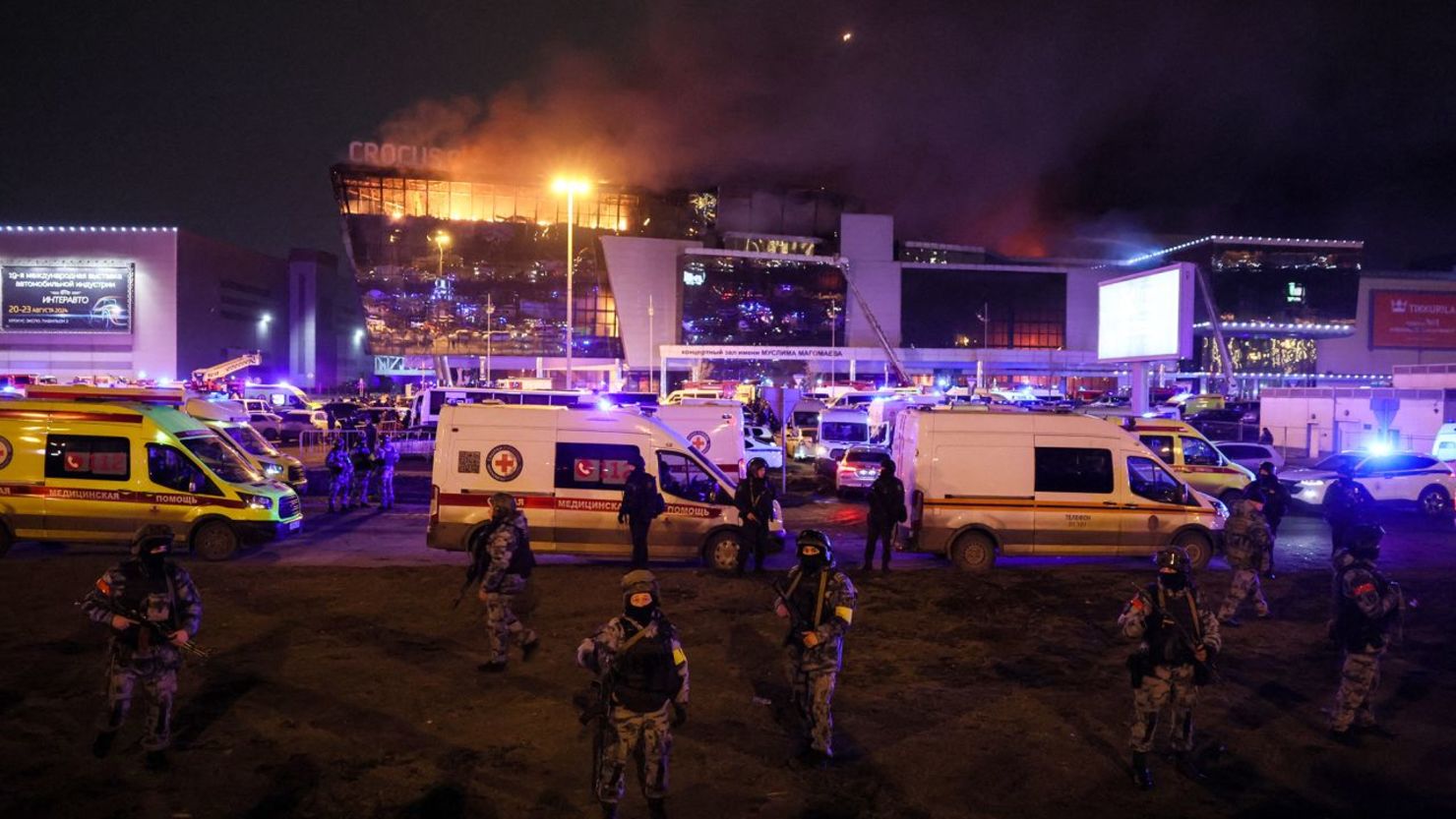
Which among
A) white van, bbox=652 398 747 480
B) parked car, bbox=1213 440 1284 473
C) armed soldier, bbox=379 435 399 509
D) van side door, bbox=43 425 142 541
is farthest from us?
parked car, bbox=1213 440 1284 473

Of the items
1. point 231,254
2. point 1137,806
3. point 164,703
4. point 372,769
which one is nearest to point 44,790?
point 164,703

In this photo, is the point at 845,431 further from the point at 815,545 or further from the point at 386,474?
the point at 815,545

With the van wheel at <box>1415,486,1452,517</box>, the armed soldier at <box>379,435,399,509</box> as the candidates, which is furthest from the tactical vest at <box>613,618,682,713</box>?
the van wheel at <box>1415,486,1452,517</box>

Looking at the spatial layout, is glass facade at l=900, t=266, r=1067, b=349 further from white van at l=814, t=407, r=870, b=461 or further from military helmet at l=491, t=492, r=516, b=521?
military helmet at l=491, t=492, r=516, b=521

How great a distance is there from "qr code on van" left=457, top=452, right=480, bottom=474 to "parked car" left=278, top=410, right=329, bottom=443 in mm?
21805

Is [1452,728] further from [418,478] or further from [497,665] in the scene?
[418,478]

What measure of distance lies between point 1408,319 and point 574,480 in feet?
311

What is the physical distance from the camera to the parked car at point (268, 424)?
1196 inches

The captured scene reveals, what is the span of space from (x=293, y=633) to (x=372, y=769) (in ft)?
11.1

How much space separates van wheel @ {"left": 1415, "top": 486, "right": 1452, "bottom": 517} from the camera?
17859 mm

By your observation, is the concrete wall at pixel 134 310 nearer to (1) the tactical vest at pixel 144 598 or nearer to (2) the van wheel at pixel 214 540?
(2) the van wheel at pixel 214 540

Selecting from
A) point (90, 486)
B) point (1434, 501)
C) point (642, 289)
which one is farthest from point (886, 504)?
point (642, 289)

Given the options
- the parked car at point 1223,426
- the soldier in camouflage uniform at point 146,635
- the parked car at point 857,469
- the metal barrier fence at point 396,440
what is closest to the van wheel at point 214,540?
the soldier in camouflage uniform at point 146,635

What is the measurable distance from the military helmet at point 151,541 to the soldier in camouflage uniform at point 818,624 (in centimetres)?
408
